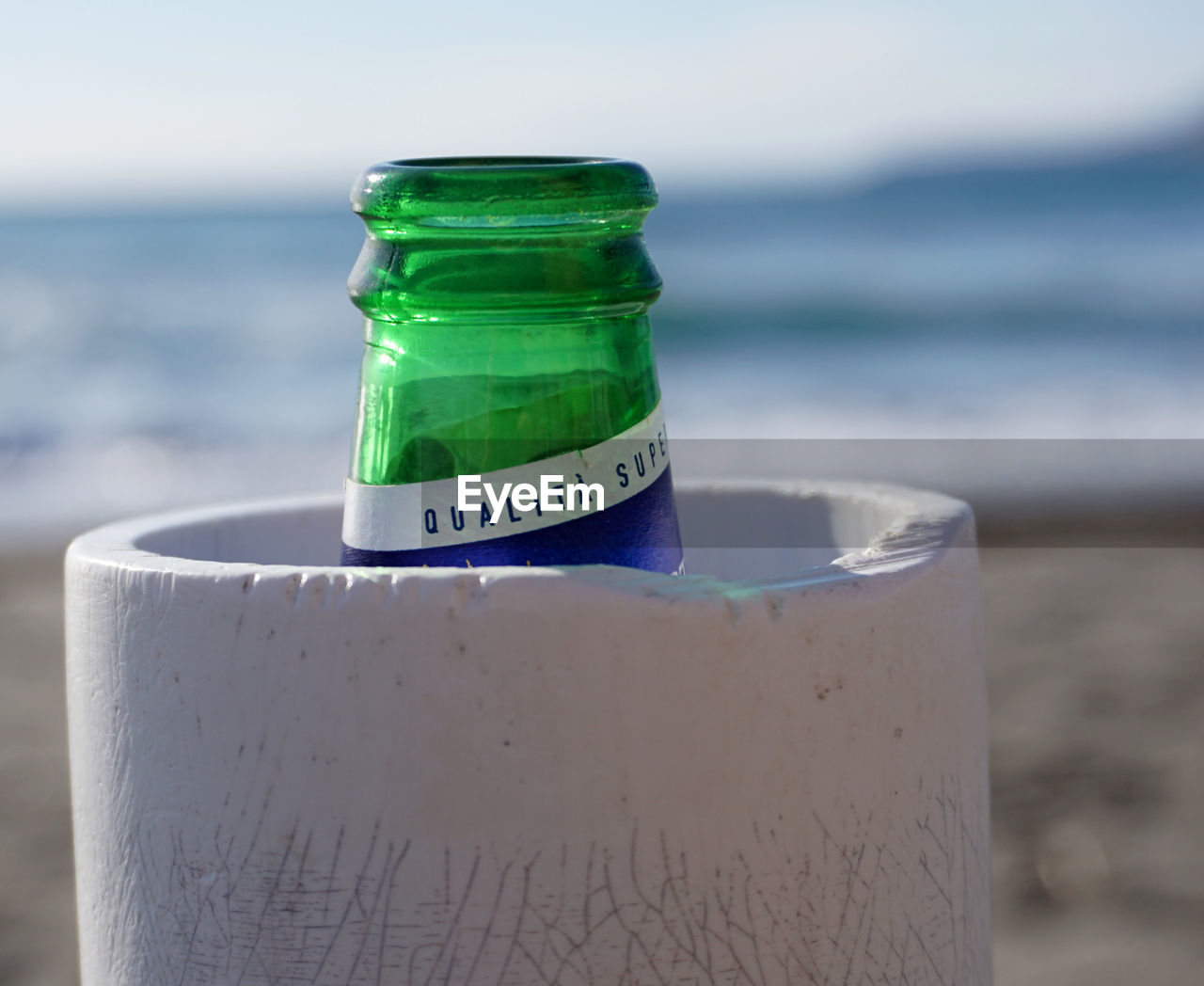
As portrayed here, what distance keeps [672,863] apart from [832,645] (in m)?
0.11

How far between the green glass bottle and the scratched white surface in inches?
4.5

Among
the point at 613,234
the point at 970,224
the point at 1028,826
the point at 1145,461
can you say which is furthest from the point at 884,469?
the point at 970,224

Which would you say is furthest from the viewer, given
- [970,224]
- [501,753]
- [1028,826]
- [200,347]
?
[970,224]

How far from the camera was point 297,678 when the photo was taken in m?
0.56

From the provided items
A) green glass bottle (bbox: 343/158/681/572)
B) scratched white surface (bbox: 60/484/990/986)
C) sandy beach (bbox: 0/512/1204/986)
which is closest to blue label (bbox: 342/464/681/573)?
green glass bottle (bbox: 343/158/681/572)

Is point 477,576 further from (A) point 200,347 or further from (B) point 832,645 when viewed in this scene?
(A) point 200,347

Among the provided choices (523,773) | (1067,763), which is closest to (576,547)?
(523,773)

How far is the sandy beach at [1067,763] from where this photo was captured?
2611 millimetres

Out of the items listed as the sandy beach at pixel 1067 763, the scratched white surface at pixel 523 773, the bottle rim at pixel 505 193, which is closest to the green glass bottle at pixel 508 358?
the bottle rim at pixel 505 193

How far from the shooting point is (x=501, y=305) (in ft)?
2.18

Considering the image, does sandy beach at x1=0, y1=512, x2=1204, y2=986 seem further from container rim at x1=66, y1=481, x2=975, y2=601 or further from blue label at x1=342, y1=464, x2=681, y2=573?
blue label at x1=342, y1=464, x2=681, y2=573

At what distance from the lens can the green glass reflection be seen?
0.66m

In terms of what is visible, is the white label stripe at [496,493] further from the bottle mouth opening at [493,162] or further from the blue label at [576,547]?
the bottle mouth opening at [493,162]

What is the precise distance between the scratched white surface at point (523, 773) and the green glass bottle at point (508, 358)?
11 cm
